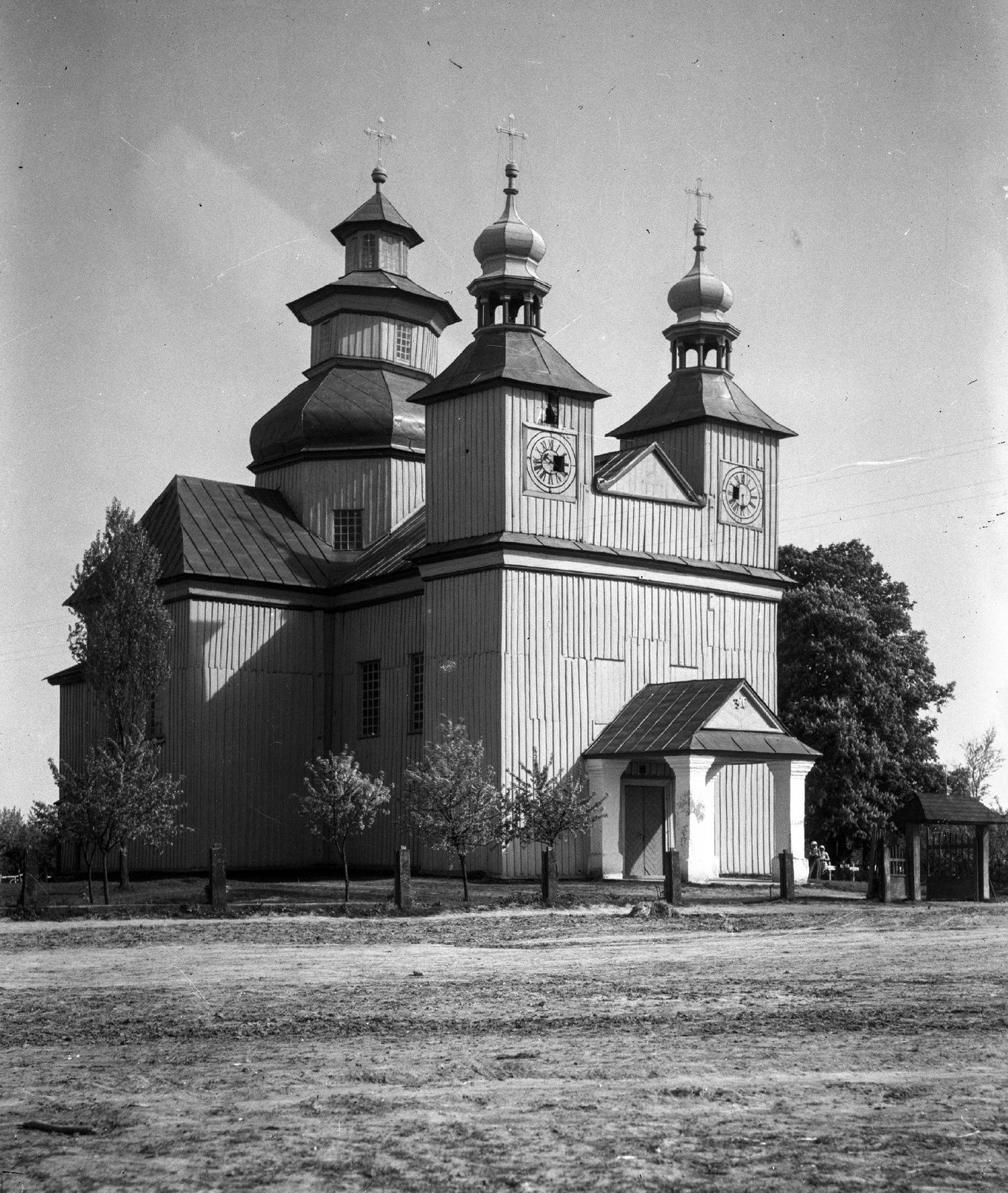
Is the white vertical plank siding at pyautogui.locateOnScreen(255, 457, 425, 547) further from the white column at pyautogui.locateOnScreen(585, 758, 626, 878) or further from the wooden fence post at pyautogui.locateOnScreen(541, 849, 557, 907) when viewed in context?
Result: the wooden fence post at pyautogui.locateOnScreen(541, 849, 557, 907)

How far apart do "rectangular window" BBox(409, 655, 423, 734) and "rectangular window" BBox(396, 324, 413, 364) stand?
10229mm

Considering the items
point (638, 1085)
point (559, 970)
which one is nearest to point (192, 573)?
point (559, 970)

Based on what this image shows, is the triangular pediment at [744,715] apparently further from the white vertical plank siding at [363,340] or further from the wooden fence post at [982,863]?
the white vertical plank siding at [363,340]

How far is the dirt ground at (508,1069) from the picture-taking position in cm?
732

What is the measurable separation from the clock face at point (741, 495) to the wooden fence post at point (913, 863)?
1073cm

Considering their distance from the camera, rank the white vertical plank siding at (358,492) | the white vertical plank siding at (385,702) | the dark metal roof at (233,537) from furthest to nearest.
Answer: the white vertical plank siding at (358,492) < the dark metal roof at (233,537) < the white vertical plank siding at (385,702)

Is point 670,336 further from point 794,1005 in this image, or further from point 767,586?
point 794,1005

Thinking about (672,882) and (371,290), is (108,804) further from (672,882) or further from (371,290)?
(371,290)

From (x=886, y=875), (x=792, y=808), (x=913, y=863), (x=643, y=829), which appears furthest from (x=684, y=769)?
(x=913, y=863)

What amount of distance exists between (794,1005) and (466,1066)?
12.9 ft

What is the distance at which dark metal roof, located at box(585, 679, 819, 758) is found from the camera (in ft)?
110

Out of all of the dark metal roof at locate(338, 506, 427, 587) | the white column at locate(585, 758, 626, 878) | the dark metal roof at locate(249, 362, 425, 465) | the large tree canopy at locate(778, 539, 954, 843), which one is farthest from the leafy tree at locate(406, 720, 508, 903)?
the large tree canopy at locate(778, 539, 954, 843)

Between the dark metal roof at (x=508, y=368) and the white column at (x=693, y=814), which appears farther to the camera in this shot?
the dark metal roof at (x=508, y=368)

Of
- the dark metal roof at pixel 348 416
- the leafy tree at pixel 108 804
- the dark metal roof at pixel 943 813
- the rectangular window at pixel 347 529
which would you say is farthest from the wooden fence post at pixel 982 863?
the dark metal roof at pixel 348 416
